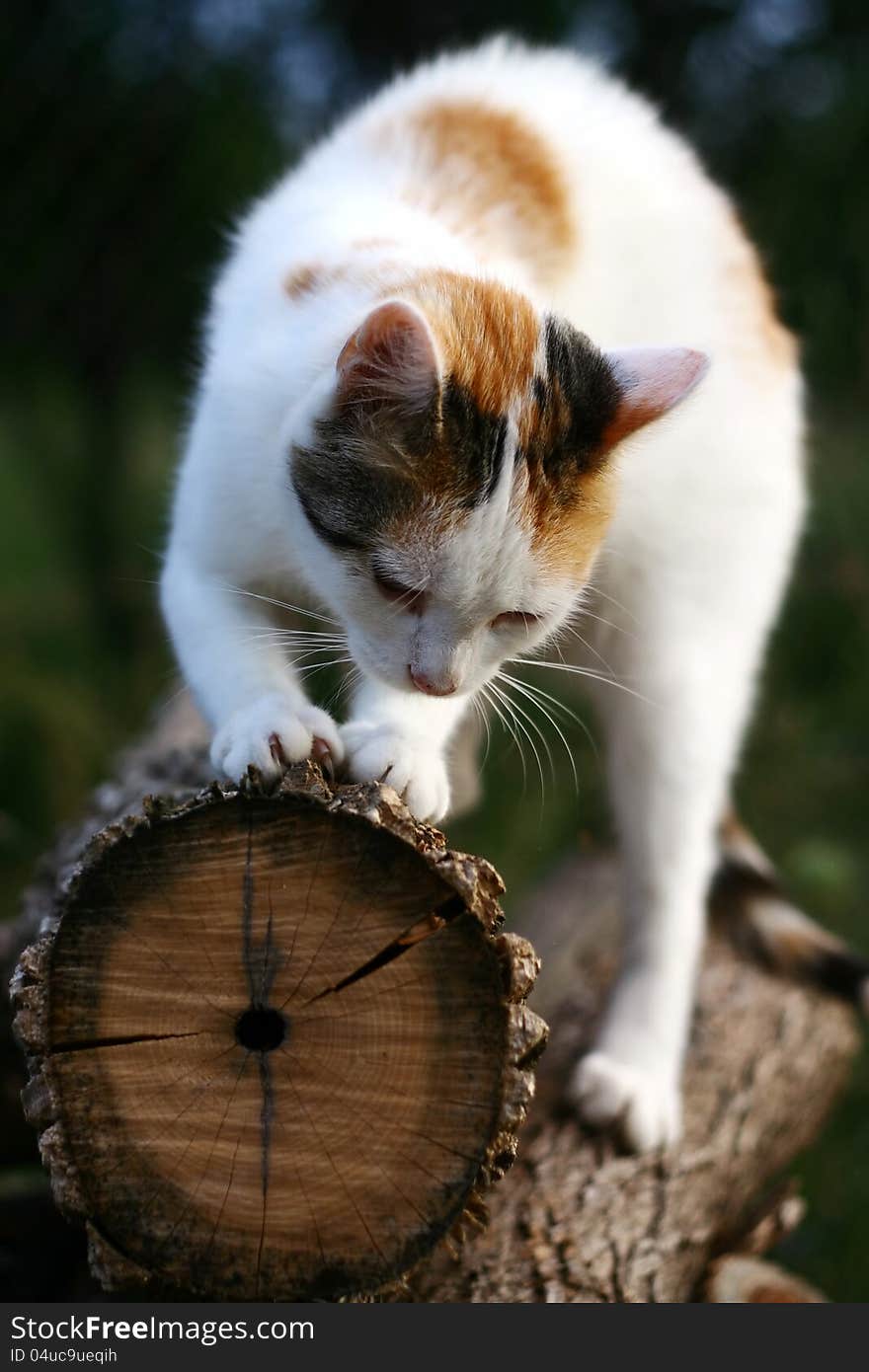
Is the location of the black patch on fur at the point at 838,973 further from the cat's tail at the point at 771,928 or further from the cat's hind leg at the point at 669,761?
the cat's hind leg at the point at 669,761

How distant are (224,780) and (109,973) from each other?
0.29m

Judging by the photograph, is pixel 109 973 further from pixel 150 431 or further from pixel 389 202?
pixel 150 431

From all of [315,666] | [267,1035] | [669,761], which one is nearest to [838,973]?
[669,761]

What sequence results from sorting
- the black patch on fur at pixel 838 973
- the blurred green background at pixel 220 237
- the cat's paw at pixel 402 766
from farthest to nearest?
the blurred green background at pixel 220 237 < the black patch on fur at pixel 838 973 < the cat's paw at pixel 402 766

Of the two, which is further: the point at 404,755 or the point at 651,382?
the point at 651,382

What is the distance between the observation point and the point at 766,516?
104 inches

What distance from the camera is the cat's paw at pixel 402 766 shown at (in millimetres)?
1757

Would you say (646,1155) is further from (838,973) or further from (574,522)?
(574,522)

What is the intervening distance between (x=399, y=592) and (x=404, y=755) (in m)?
0.25

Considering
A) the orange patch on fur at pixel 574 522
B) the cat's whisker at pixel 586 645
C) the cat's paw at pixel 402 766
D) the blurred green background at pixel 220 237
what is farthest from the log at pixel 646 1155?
the blurred green background at pixel 220 237

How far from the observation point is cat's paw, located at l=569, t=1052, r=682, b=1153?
2.30 meters

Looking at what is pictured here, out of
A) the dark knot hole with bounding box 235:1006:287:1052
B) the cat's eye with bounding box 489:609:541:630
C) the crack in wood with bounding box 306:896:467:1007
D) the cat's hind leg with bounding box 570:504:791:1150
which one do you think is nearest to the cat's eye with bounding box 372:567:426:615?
the cat's eye with bounding box 489:609:541:630

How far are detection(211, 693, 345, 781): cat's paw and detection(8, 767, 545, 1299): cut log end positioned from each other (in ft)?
0.40

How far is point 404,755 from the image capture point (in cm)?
177
